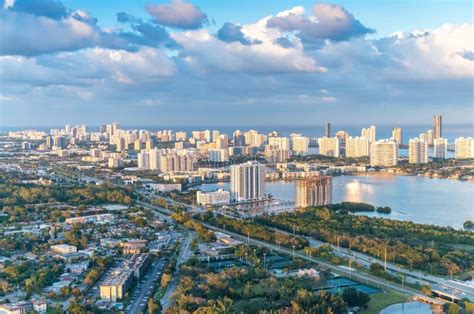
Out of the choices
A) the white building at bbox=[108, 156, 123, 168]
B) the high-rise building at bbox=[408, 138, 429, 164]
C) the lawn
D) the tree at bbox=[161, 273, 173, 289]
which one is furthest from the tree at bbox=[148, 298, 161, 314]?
the high-rise building at bbox=[408, 138, 429, 164]

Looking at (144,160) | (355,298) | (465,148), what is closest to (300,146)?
(465,148)

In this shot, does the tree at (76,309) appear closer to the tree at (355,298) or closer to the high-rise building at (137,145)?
the tree at (355,298)

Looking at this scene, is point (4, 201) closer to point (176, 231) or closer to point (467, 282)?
point (176, 231)

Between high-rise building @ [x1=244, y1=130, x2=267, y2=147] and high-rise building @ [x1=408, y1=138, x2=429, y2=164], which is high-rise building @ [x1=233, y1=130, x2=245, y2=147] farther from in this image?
high-rise building @ [x1=408, y1=138, x2=429, y2=164]

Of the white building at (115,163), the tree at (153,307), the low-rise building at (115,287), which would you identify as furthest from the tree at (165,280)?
the white building at (115,163)

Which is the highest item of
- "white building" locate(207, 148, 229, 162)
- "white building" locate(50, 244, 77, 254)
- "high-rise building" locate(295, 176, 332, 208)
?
"white building" locate(207, 148, 229, 162)
